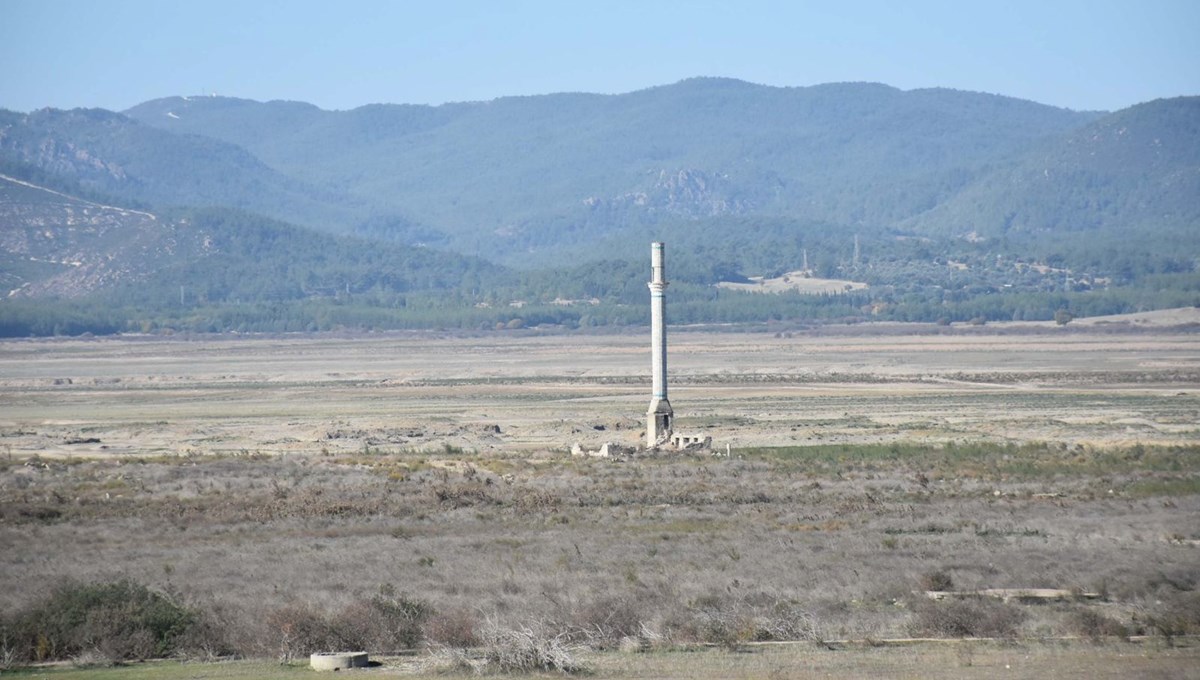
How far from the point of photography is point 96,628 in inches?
793

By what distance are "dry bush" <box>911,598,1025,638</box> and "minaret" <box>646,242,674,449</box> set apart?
2838 cm

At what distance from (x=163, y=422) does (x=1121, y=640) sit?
50109 mm

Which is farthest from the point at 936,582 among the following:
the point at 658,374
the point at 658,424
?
the point at 658,374

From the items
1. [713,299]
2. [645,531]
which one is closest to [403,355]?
[713,299]

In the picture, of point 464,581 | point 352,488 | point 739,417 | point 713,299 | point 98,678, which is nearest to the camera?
point 98,678

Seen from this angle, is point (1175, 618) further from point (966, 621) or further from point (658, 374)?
point (658, 374)

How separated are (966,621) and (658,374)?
30.8 meters

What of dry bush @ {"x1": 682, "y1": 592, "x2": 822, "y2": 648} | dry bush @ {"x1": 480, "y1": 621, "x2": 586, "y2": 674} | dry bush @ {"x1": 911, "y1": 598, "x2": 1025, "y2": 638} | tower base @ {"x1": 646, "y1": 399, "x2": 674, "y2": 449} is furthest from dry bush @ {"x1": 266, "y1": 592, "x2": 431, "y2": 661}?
tower base @ {"x1": 646, "y1": 399, "x2": 674, "y2": 449}

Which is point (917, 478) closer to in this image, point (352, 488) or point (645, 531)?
point (645, 531)

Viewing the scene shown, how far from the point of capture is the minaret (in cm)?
5053

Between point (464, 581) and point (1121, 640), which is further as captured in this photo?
point (464, 581)

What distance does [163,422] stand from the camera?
64.3 m

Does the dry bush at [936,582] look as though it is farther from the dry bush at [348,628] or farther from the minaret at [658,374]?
the minaret at [658,374]

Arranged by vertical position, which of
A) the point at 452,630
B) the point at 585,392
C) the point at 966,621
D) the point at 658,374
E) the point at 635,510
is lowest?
the point at 585,392
